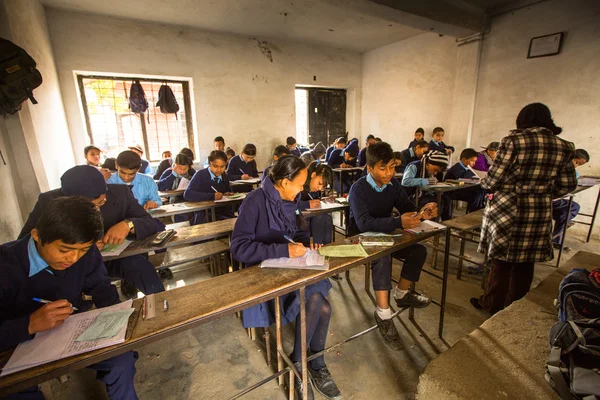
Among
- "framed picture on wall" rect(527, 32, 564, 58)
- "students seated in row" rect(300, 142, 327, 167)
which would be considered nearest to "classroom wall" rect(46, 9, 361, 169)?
"students seated in row" rect(300, 142, 327, 167)

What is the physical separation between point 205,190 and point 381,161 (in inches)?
98.0

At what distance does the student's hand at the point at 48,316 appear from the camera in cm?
101

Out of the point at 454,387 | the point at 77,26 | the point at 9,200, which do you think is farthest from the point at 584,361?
the point at 77,26

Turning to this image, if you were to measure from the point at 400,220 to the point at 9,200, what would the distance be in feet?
11.5

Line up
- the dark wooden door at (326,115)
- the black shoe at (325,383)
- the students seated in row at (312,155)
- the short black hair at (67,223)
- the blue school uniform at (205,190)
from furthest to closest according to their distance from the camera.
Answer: the dark wooden door at (326,115)
the students seated in row at (312,155)
the blue school uniform at (205,190)
the black shoe at (325,383)
the short black hair at (67,223)

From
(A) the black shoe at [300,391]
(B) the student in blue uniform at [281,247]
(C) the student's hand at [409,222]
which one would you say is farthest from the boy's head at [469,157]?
(A) the black shoe at [300,391]

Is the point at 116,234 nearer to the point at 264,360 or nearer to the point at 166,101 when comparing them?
the point at 264,360

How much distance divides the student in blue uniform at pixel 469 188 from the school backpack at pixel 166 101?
590cm

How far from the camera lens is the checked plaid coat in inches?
76.3

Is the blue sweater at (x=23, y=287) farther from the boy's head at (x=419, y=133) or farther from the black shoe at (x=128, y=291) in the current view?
the boy's head at (x=419, y=133)

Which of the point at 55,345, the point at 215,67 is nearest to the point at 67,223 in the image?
the point at 55,345

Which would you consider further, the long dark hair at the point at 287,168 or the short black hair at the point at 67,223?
the long dark hair at the point at 287,168

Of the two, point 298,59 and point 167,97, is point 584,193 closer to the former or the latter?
point 298,59

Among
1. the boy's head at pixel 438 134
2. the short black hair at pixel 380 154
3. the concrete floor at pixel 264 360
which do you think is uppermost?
the boy's head at pixel 438 134
